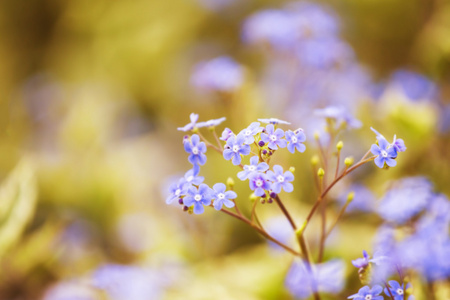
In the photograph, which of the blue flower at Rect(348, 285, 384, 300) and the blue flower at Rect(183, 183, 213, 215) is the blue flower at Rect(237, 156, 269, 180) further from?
the blue flower at Rect(348, 285, 384, 300)

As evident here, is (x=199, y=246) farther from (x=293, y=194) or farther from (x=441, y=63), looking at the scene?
(x=441, y=63)

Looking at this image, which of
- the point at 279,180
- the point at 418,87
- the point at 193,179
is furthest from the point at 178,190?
the point at 418,87

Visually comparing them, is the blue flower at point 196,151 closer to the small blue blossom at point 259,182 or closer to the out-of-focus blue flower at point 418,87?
the small blue blossom at point 259,182

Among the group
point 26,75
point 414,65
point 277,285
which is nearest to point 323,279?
point 277,285

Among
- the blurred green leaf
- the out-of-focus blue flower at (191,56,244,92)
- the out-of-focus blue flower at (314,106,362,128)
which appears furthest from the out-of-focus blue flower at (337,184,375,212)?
the blurred green leaf

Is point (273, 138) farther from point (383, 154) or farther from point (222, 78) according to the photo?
point (222, 78)

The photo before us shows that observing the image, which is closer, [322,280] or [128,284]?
[322,280]

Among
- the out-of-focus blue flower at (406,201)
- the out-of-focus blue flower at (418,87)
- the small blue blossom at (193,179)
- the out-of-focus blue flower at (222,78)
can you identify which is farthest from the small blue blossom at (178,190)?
the out-of-focus blue flower at (418,87)
